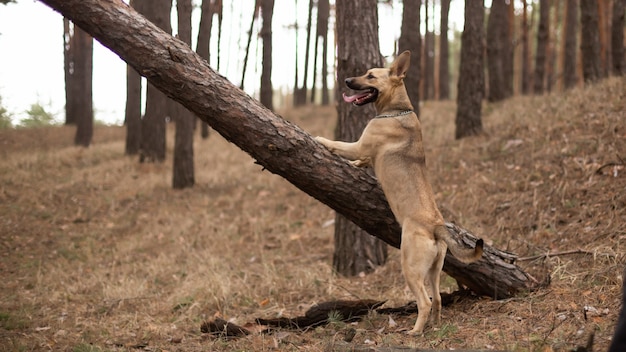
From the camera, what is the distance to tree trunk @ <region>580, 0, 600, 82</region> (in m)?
14.3

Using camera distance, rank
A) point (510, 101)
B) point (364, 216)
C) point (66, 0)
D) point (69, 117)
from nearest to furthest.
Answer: point (66, 0) < point (364, 216) < point (510, 101) < point (69, 117)

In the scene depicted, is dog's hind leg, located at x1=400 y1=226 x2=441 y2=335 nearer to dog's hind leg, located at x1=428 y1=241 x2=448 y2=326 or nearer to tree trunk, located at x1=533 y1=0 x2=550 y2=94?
dog's hind leg, located at x1=428 y1=241 x2=448 y2=326

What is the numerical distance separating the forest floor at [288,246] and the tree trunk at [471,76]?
45 centimetres

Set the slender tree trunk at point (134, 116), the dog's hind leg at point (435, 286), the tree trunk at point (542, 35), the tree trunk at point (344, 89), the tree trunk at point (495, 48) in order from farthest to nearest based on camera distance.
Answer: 1. the slender tree trunk at point (134, 116)
2. the tree trunk at point (542, 35)
3. the tree trunk at point (495, 48)
4. the tree trunk at point (344, 89)
5. the dog's hind leg at point (435, 286)

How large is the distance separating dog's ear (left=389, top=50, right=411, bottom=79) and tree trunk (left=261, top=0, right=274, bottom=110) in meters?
12.3

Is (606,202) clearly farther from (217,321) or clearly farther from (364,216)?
(217,321)

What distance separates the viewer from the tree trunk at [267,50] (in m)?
17.9

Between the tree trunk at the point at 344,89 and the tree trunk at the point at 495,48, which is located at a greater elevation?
the tree trunk at the point at 495,48

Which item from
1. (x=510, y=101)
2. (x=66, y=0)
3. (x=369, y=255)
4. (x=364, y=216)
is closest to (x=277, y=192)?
(x=369, y=255)

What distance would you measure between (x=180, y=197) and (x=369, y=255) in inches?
273

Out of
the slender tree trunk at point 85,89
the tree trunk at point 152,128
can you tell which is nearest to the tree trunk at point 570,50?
the tree trunk at point 152,128

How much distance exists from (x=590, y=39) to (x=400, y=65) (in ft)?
34.1

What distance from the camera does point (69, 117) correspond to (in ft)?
91.8

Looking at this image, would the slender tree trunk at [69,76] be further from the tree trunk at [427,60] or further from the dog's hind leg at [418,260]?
the dog's hind leg at [418,260]
